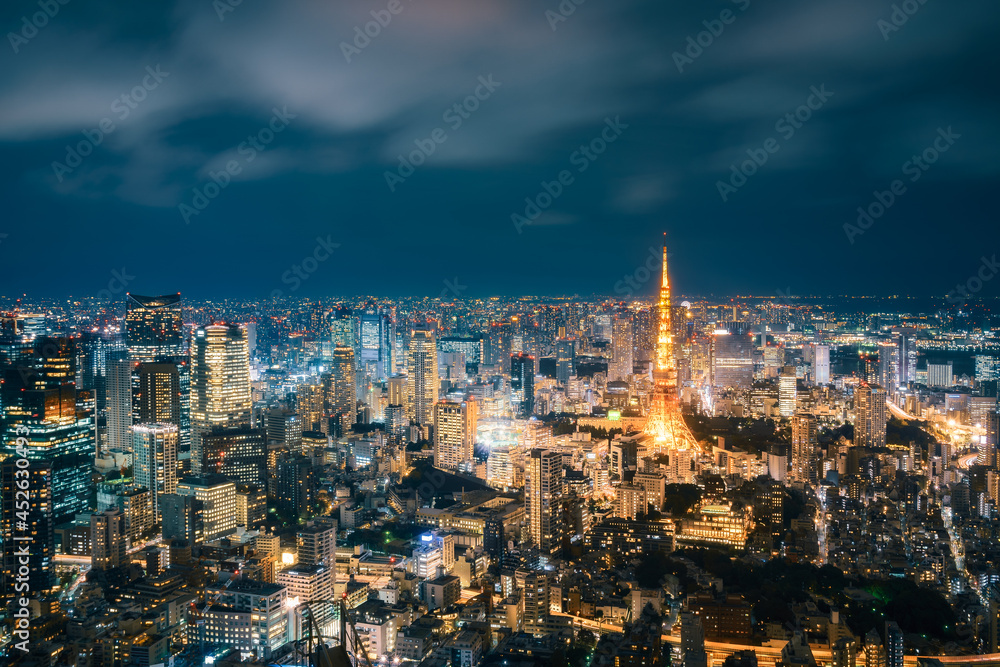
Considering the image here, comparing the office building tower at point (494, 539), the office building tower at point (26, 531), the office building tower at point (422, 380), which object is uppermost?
the office building tower at point (422, 380)

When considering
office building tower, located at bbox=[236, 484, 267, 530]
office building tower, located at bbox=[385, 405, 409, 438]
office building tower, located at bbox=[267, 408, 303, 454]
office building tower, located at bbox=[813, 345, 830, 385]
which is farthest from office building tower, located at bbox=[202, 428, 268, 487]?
office building tower, located at bbox=[813, 345, 830, 385]

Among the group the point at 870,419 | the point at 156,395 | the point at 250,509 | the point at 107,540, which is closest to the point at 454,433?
the point at 250,509

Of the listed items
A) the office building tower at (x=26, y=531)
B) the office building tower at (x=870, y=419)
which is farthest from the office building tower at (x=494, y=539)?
the office building tower at (x=870, y=419)

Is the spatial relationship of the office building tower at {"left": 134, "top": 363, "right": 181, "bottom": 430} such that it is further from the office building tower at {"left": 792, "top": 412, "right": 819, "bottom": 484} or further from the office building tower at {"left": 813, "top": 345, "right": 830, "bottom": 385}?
the office building tower at {"left": 813, "top": 345, "right": 830, "bottom": 385}

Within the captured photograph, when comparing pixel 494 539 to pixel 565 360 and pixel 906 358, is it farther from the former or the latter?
pixel 906 358

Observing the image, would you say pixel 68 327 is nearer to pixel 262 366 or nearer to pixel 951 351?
pixel 262 366

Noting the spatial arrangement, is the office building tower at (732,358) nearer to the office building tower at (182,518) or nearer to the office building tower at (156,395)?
the office building tower at (156,395)

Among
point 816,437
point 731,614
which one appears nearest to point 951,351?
point 816,437

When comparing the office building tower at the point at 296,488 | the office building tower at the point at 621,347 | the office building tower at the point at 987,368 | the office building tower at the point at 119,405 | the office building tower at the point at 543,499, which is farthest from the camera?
the office building tower at the point at 621,347
